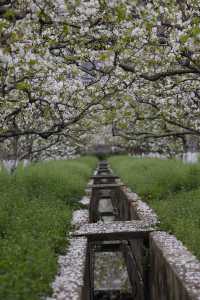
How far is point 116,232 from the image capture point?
1400cm

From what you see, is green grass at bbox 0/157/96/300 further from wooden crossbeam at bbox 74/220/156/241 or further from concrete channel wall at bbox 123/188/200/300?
concrete channel wall at bbox 123/188/200/300

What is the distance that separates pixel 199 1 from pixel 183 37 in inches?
53.0

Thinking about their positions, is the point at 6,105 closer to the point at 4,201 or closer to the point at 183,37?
the point at 4,201

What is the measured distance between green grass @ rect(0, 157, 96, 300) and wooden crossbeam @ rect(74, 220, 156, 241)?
0.57m

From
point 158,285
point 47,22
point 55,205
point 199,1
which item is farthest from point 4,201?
point 199,1

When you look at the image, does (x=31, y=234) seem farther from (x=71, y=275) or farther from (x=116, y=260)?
(x=116, y=260)

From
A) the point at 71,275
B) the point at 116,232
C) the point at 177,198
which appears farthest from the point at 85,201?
the point at 71,275

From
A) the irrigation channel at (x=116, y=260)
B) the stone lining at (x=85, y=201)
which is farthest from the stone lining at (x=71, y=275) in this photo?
the stone lining at (x=85, y=201)

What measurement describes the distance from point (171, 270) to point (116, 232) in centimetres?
415

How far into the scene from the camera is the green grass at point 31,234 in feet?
26.0

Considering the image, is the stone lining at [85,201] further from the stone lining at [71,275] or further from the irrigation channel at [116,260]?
the stone lining at [71,275]

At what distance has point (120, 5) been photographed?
8766mm

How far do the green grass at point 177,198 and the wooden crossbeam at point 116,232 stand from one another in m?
0.57

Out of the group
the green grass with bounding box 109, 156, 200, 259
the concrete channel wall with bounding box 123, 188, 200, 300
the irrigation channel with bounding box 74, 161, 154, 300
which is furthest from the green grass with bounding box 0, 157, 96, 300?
the green grass with bounding box 109, 156, 200, 259
